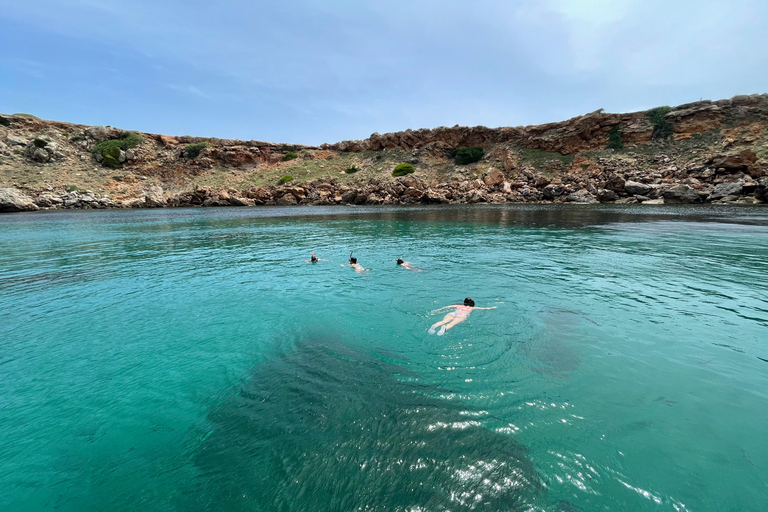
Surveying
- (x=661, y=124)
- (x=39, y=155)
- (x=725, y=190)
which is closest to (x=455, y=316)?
(x=725, y=190)

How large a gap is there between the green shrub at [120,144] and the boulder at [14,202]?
1853 centimetres

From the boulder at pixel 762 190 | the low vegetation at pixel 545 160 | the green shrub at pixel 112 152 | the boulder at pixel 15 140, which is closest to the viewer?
the boulder at pixel 762 190

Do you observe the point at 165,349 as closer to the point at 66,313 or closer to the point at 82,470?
the point at 82,470

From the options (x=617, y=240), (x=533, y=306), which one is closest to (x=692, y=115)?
(x=617, y=240)

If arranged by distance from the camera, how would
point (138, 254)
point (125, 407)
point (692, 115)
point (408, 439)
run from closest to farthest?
point (408, 439)
point (125, 407)
point (138, 254)
point (692, 115)

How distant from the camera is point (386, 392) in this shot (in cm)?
543

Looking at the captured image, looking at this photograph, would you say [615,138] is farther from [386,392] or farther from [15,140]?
[15,140]

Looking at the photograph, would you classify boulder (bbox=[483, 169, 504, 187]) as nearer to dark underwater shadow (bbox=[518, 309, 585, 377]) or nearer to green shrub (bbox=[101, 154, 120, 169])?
dark underwater shadow (bbox=[518, 309, 585, 377])

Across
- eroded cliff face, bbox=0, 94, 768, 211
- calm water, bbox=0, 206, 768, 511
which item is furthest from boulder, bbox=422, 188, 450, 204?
calm water, bbox=0, 206, 768, 511

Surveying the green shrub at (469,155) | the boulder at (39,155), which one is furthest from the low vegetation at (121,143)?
the green shrub at (469,155)

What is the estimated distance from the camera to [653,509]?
11.3ft

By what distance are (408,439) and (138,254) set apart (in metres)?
18.5

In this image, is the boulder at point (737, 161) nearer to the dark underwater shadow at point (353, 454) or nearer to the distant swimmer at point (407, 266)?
the distant swimmer at point (407, 266)

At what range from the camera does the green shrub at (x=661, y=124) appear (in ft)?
186
